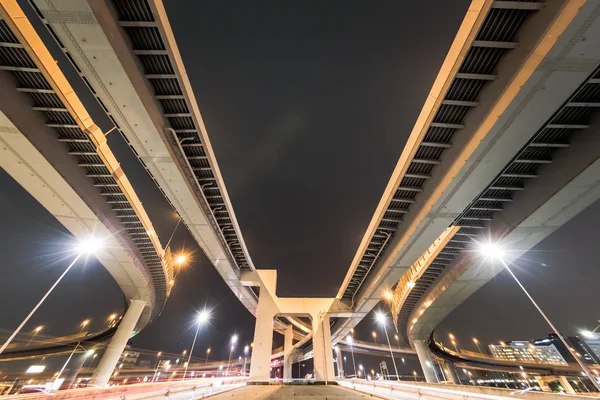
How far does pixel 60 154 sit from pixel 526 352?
205 meters

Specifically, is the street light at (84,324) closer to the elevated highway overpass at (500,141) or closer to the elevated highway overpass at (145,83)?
the elevated highway overpass at (145,83)

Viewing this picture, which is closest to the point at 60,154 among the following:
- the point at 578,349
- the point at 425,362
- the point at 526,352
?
the point at 425,362

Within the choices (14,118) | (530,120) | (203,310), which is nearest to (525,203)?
(530,120)

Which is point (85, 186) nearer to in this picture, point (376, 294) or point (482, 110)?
point (482, 110)

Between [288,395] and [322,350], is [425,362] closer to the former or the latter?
[322,350]

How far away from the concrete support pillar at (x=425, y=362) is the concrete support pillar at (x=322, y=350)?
64.5ft

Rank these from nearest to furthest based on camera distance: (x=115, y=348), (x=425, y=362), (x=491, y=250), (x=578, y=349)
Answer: (x=491, y=250), (x=115, y=348), (x=425, y=362), (x=578, y=349)

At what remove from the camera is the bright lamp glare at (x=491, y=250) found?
44.8ft

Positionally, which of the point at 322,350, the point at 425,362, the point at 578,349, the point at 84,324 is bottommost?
the point at 425,362

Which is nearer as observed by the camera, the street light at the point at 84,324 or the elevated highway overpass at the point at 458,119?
the elevated highway overpass at the point at 458,119

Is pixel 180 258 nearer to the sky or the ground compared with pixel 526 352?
nearer to the ground

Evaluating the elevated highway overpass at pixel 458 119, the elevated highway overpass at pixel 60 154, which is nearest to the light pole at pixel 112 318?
the elevated highway overpass at pixel 60 154

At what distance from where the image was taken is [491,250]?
13867 millimetres

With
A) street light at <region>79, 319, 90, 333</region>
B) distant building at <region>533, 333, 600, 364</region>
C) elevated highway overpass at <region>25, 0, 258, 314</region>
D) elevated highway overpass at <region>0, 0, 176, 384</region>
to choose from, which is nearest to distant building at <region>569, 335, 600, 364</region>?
distant building at <region>533, 333, 600, 364</region>
